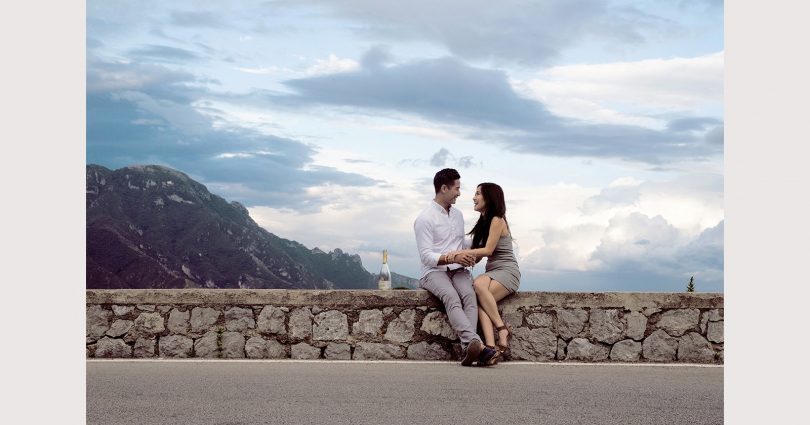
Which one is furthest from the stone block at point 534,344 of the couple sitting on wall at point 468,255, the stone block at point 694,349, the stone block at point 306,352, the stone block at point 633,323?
the stone block at point 306,352

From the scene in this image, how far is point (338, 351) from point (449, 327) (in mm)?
1163

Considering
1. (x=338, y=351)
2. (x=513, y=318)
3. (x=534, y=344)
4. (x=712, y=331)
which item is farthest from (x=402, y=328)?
(x=712, y=331)

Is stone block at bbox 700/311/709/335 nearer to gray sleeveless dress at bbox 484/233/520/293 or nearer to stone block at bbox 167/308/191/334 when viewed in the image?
gray sleeveless dress at bbox 484/233/520/293

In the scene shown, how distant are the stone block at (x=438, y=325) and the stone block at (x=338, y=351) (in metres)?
0.79

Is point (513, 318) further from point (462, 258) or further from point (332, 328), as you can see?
point (332, 328)

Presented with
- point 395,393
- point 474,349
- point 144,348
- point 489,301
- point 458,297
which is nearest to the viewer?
point 395,393

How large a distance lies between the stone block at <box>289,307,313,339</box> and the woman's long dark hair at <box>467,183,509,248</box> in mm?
1914

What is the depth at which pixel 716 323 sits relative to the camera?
9164mm

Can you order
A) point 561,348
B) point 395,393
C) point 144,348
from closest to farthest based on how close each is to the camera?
point 395,393 → point 561,348 → point 144,348

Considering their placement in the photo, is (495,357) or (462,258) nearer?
(495,357)

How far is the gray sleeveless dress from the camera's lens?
8.98 meters

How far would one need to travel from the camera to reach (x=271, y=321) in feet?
30.3

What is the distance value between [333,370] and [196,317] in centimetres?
185

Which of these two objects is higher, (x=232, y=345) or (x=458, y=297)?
(x=458, y=297)
